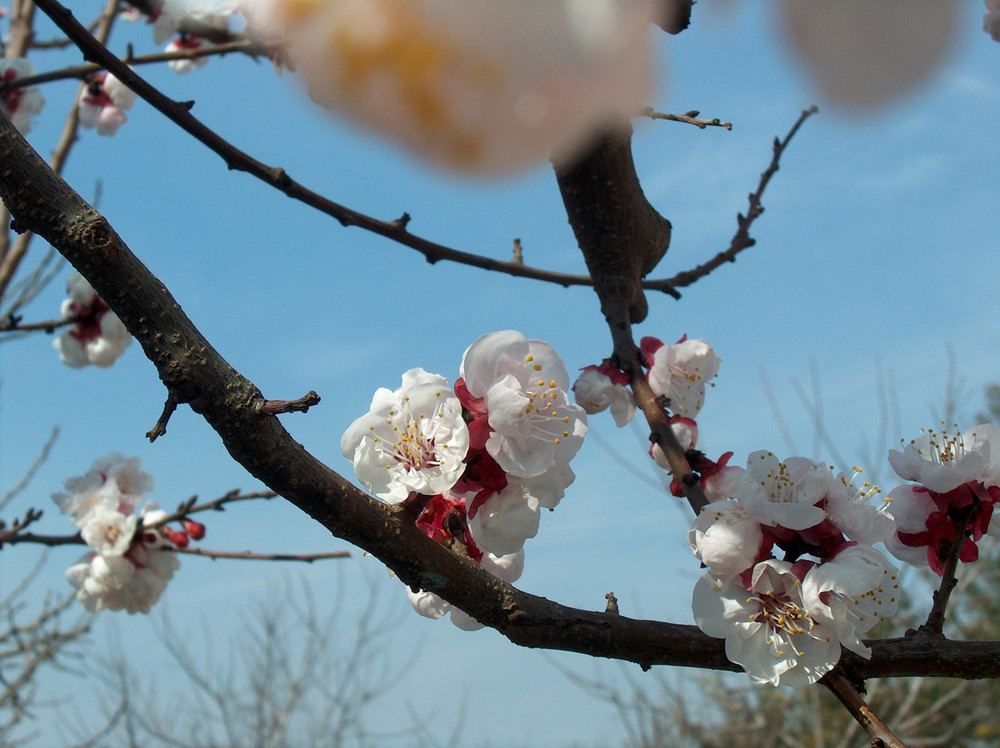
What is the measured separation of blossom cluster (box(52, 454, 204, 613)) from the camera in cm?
226

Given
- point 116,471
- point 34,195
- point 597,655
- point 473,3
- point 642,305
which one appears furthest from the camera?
point 116,471

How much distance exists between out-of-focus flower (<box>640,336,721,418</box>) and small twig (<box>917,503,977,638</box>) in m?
0.41

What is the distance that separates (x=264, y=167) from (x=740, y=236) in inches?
39.4

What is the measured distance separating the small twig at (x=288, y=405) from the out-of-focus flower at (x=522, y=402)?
0.69 ft

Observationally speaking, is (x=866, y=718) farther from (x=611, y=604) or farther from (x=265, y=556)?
(x=265, y=556)

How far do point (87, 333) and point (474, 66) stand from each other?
9.33 ft

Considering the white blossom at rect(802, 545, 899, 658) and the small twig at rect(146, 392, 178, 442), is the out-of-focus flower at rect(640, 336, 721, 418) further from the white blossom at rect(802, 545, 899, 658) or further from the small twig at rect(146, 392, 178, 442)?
the small twig at rect(146, 392, 178, 442)

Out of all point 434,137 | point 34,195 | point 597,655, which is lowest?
point 434,137

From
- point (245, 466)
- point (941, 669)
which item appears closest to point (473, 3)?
point (245, 466)

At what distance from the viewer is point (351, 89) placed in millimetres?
169

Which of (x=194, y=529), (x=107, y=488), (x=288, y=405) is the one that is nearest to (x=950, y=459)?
(x=288, y=405)

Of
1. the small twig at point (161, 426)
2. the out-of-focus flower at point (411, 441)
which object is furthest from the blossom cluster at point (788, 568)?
the small twig at point (161, 426)

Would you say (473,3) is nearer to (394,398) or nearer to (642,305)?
(394,398)

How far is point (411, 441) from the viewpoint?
940 mm
